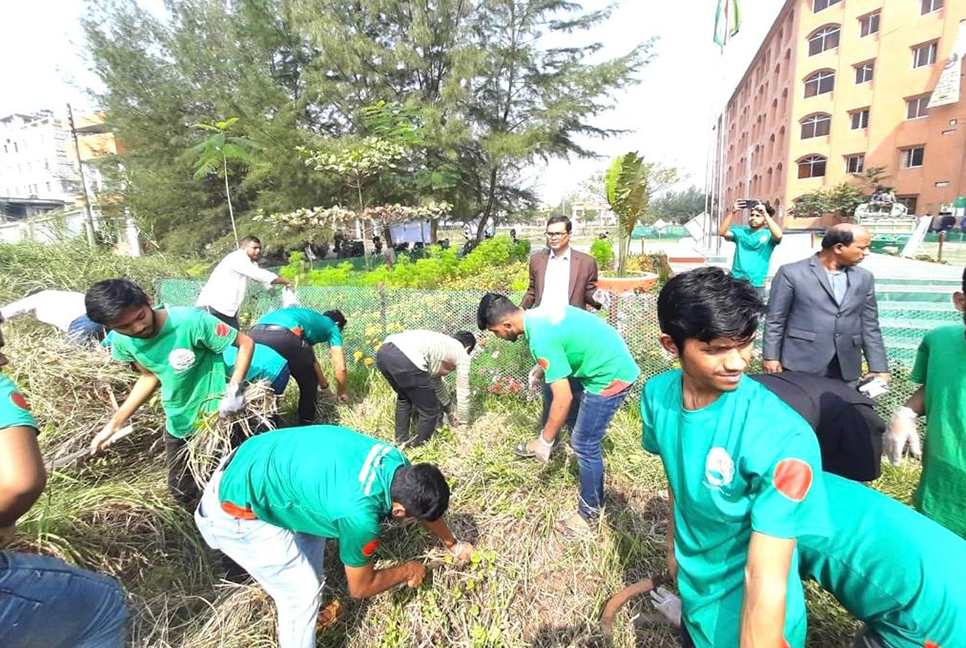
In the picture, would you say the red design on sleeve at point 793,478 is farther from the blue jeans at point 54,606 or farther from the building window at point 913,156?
the building window at point 913,156

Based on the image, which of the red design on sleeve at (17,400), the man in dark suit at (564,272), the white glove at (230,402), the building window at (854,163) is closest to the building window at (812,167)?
the building window at (854,163)

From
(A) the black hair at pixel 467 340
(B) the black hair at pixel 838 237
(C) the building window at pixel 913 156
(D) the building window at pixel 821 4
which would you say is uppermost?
(D) the building window at pixel 821 4

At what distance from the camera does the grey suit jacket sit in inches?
106

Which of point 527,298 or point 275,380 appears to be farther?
point 527,298

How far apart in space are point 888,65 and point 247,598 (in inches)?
1336

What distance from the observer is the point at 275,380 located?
3.05m

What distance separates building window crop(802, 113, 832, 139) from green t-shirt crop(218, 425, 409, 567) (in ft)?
111

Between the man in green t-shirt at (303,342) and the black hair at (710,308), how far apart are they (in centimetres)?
289

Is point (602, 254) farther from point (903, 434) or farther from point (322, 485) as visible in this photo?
point (322, 485)

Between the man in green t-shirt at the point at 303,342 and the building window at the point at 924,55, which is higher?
the building window at the point at 924,55

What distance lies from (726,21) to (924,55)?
57.4 ft

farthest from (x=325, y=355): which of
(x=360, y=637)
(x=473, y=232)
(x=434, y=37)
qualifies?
(x=473, y=232)

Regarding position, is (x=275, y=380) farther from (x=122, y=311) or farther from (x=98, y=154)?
(x=98, y=154)

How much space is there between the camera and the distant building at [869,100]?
70.5 ft
